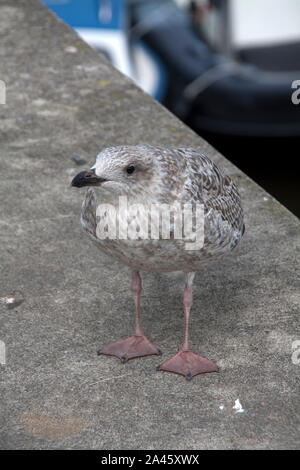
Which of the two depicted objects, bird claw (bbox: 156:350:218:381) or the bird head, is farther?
bird claw (bbox: 156:350:218:381)

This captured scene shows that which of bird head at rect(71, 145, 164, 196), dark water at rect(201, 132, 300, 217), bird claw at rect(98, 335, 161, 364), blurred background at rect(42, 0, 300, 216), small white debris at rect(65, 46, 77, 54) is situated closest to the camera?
bird head at rect(71, 145, 164, 196)

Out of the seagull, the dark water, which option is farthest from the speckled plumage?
the dark water

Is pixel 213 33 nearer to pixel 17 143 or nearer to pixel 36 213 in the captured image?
pixel 17 143

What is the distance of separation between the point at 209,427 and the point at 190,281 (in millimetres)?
898

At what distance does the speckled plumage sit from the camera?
392cm

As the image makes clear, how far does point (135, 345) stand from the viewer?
4176 mm

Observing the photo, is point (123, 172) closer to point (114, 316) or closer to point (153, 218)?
point (153, 218)

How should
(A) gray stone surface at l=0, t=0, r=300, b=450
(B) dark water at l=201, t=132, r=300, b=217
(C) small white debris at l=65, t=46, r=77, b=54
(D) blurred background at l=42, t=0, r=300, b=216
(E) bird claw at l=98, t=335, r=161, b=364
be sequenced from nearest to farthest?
(A) gray stone surface at l=0, t=0, r=300, b=450
(E) bird claw at l=98, t=335, r=161, b=364
(C) small white debris at l=65, t=46, r=77, b=54
(D) blurred background at l=42, t=0, r=300, b=216
(B) dark water at l=201, t=132, r=300, b=217

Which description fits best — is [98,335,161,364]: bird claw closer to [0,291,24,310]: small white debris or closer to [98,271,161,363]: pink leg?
[98,271,161,363]: pink leg

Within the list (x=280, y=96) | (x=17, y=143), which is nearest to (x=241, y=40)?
(x=280, y=96)

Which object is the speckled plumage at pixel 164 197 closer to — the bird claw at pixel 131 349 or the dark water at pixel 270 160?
the bird claw at pixel 131 349

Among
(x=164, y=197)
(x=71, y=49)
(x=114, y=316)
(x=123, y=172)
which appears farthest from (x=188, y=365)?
(x=71, y=49)

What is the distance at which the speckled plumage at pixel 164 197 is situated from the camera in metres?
3.92

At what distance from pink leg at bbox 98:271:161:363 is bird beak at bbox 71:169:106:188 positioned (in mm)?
708
